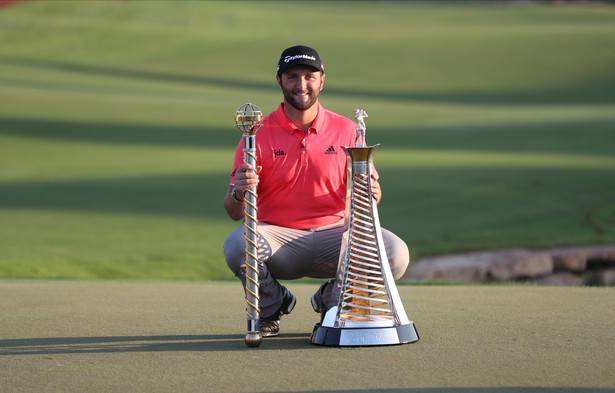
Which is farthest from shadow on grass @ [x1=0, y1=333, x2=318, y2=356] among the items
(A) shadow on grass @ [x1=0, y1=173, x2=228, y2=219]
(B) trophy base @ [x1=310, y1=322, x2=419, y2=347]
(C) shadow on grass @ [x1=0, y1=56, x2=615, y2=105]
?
(C) shadow on grass @ [x1=0, y1=56, x2=615, y2=105]

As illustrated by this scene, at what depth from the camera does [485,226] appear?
12914 millimetres

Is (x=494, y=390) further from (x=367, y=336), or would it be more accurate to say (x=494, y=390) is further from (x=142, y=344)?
(x=142, y=344)

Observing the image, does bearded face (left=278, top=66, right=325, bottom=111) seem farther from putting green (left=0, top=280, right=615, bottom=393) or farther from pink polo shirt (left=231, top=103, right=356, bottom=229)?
putting green (left=0, top=280, right=615, bottom=393)

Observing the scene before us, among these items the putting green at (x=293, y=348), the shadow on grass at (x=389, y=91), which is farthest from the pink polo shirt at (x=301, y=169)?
the shadow on grass at (x=389, y=91)

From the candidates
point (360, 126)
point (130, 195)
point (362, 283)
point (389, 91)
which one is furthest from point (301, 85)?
point (389, 91)

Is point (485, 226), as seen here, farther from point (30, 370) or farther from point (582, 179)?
point (30, 370)

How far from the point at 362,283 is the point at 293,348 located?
0.48 metres

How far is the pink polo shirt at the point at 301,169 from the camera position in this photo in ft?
17.5

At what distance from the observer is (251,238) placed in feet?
16.0

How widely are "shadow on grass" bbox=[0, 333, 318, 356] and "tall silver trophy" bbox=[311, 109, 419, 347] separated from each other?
0.20m

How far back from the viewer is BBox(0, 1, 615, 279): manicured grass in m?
12.5

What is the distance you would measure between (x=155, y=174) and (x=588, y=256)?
8.53 m

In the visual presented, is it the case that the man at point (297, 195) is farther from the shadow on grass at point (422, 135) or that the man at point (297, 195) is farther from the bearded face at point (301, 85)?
the shadow on grass at point (422, 135)

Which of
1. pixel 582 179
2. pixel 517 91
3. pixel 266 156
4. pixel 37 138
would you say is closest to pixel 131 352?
pixel 266 156
